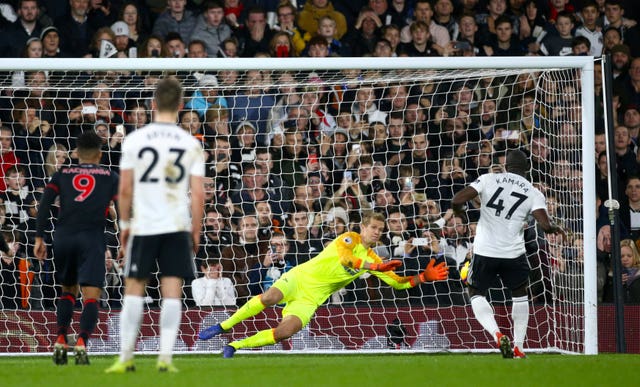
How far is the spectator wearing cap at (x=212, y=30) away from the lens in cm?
1518

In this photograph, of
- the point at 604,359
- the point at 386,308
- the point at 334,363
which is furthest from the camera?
the point at 386,308

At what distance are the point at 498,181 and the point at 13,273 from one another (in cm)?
561

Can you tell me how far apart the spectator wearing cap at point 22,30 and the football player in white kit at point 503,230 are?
274 inches

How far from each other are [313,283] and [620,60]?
6.85 m

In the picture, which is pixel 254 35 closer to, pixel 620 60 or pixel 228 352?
pixel 620 60

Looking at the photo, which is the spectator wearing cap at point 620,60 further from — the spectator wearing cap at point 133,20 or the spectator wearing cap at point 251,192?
the spectator wearing cap at point 133,20

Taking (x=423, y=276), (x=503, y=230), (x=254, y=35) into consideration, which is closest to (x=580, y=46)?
(x=254, y=35)

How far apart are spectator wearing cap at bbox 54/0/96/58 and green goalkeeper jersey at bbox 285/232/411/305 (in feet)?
16.6

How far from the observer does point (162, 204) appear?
7262mm

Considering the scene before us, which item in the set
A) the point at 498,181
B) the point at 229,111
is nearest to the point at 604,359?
the point at 498,181

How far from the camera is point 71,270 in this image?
31.2ft

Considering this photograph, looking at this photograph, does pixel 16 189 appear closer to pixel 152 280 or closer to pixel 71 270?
pixel 152 280

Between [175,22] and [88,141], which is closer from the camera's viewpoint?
[88,141]

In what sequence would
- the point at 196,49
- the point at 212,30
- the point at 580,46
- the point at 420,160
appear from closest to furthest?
the point at 420,160
the point at 196,49
the point at 212,30
the point at 580,46
